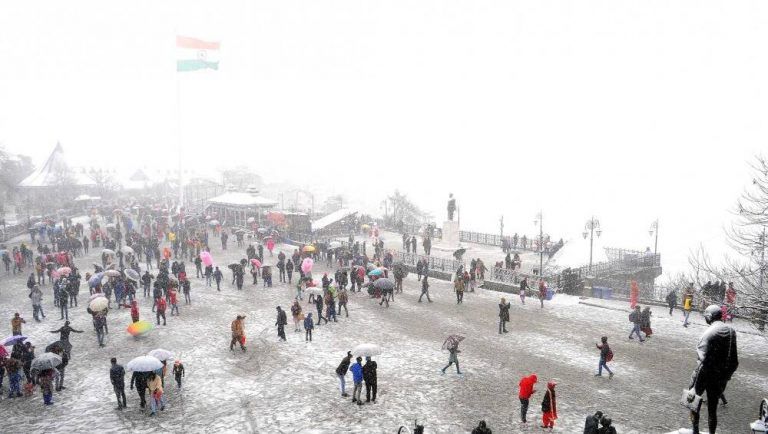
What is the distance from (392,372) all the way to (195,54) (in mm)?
40427

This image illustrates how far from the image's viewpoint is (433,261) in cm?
3039

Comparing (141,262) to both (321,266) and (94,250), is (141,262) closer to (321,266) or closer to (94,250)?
(94,250)

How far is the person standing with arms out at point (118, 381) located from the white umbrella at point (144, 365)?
0.28 metres

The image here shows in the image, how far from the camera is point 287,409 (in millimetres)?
12492

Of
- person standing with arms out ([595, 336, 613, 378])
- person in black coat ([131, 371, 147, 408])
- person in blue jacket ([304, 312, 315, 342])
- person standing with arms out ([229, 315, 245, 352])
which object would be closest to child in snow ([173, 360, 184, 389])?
person in black coat ([131, 371, 147, 408])

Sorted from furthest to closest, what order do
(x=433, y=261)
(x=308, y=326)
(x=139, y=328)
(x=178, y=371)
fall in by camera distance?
(x=433, y=261)
(x=308, y=326)
(x=139, y=328)
(x=178, y=371)

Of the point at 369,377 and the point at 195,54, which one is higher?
the point at 195,54

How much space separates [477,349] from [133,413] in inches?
410

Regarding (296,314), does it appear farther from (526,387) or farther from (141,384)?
(526,387)

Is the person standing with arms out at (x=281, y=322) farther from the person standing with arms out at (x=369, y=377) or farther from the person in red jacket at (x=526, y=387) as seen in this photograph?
the person in red jacket at (x=526, y=387)

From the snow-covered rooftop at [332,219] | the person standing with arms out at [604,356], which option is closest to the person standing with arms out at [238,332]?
the person standing with arms out at [604,356]

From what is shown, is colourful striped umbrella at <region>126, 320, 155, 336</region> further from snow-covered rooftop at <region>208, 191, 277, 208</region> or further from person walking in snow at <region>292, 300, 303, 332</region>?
snow-covered rooftop at <region>208, 191, 277, 208</region>

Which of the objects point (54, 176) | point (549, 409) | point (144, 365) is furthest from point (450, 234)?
point (54, 176)

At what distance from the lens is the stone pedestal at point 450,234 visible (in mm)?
35625
